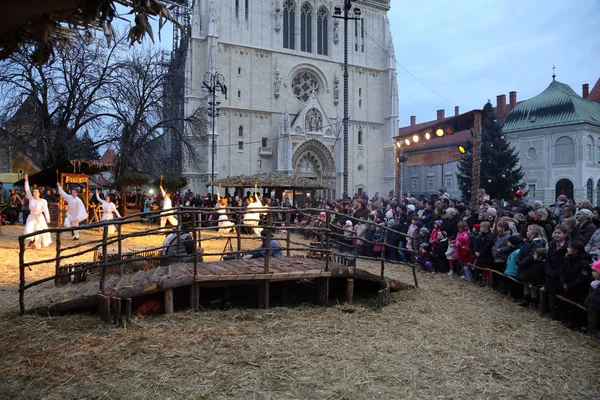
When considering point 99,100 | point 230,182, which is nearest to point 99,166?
point 99,100

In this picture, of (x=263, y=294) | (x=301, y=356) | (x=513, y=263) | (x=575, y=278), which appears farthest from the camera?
(x=513, y=263)

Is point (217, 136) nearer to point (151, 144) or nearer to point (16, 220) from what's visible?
point (151, 144)

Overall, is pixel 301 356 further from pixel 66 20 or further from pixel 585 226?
pixel 585 226

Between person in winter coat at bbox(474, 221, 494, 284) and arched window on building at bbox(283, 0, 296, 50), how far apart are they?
3850 centimetres

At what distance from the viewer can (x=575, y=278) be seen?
23.0 feet

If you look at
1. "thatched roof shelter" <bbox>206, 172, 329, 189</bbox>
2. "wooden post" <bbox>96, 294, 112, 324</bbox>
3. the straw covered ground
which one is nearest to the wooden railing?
"wooden post" <bbox>96, 294, 112, 324</bbox>

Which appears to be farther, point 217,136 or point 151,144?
point 217,136

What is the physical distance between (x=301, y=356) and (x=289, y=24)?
145ft

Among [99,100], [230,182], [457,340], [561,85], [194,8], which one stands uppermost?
[194,8]

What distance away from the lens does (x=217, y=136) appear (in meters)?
40.9

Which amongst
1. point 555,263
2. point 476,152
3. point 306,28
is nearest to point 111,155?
point 306,28

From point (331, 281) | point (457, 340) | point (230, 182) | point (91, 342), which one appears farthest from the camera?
point (230, 182)

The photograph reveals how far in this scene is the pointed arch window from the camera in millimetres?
45969

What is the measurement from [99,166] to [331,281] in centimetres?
1602
